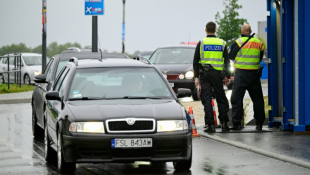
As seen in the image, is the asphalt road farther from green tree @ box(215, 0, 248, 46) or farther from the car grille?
green tree @ box(215, 0, 248, 46)

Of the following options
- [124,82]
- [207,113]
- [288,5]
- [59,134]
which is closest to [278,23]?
[288,5]

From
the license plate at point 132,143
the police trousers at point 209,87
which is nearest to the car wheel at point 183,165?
the license plate at point 132,143

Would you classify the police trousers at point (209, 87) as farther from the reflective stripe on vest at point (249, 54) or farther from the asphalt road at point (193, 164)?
the asphalt road at point (193, 164)

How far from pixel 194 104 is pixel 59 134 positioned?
A: 11.9 m

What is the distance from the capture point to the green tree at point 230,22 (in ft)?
164

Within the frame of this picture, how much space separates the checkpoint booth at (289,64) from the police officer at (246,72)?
417mm

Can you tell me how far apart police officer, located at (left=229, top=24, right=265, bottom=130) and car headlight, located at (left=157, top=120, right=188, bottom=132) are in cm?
487

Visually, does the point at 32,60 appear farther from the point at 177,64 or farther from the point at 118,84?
the point at 118,84

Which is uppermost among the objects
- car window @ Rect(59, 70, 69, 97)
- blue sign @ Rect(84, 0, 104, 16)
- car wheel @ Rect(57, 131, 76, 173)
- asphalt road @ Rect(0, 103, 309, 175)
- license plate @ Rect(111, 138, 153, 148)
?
blue sign @ Rect(84, 0, 104, 16)

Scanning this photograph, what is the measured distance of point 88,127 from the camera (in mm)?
9445

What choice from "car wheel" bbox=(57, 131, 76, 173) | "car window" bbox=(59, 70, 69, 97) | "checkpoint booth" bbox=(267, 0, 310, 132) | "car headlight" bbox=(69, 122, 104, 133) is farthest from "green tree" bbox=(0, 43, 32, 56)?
"car headlight" bbox=(69, 122, 104, 133)

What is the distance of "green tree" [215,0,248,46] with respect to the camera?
4997cm

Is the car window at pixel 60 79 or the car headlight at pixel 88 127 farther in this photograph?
the car window at pixel 60 79

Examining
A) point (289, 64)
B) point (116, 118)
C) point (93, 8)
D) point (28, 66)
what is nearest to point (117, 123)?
point (116, 118)
